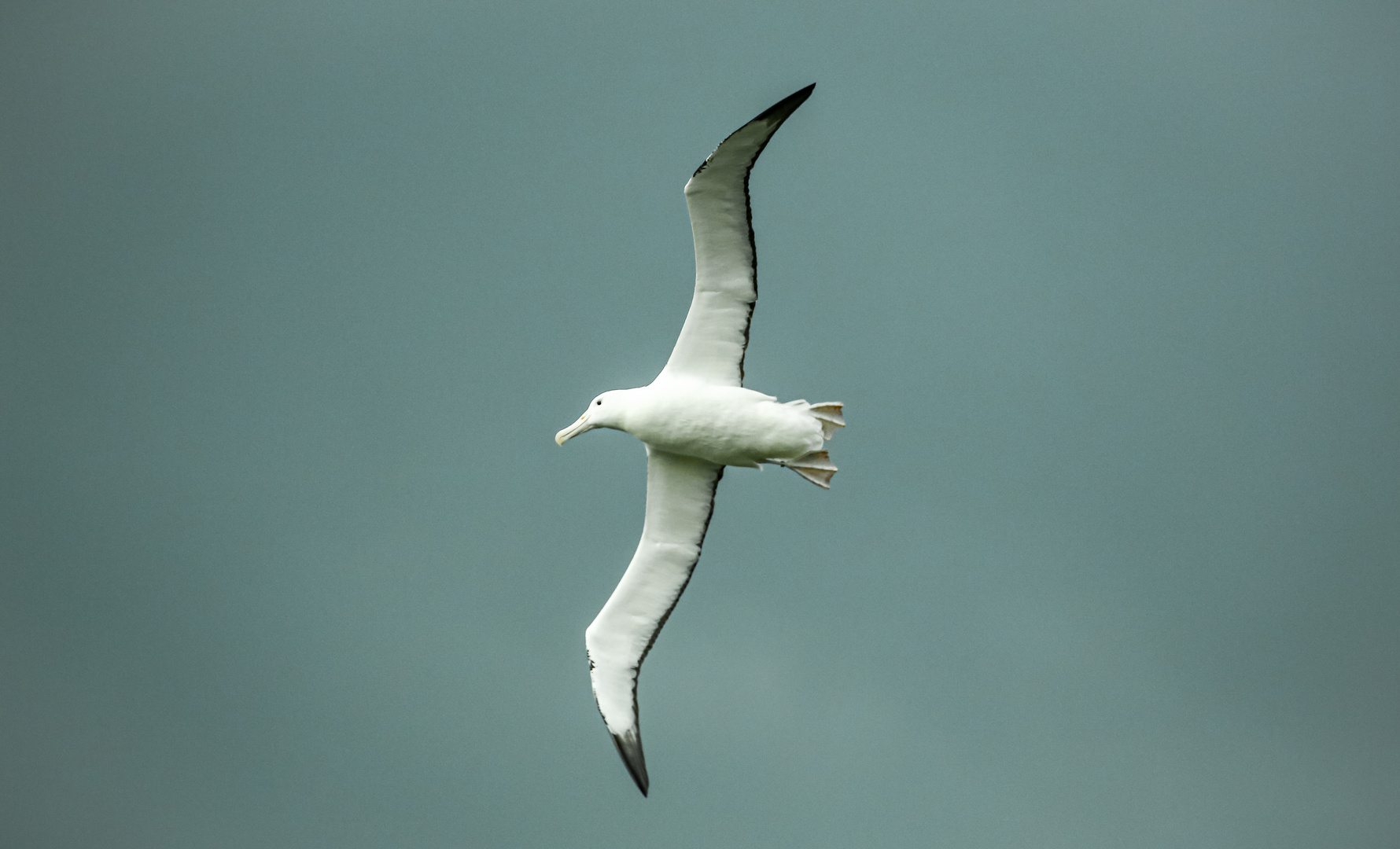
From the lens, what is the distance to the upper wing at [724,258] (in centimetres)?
1639

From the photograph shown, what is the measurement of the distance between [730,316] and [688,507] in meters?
2.60

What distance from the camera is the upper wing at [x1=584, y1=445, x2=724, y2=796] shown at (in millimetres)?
19156

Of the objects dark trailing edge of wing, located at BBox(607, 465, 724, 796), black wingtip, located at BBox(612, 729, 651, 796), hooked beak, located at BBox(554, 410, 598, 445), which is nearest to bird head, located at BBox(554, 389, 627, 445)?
hooked beak, located at BBox(554, 410, 598, 445)

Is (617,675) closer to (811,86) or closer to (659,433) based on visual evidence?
(659,433)

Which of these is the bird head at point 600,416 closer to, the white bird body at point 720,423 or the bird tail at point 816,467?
the white bird body at point 720,423

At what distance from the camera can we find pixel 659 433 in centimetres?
1808

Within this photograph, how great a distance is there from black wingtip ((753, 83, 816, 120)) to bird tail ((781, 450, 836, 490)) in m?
4.16

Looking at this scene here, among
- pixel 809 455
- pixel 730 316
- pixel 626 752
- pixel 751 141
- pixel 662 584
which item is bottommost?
pixel 626 752

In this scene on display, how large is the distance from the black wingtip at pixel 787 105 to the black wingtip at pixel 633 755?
25.8 ft

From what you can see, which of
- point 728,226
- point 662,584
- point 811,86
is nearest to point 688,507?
point 662,584

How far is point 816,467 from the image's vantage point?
18234 millimetres

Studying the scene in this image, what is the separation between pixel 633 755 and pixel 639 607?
182 centimetres

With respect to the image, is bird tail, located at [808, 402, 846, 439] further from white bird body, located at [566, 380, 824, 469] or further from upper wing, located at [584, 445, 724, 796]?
upper wing, located at [584, 445, 724, 796]

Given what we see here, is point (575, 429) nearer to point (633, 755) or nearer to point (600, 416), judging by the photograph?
point (600, 416)
